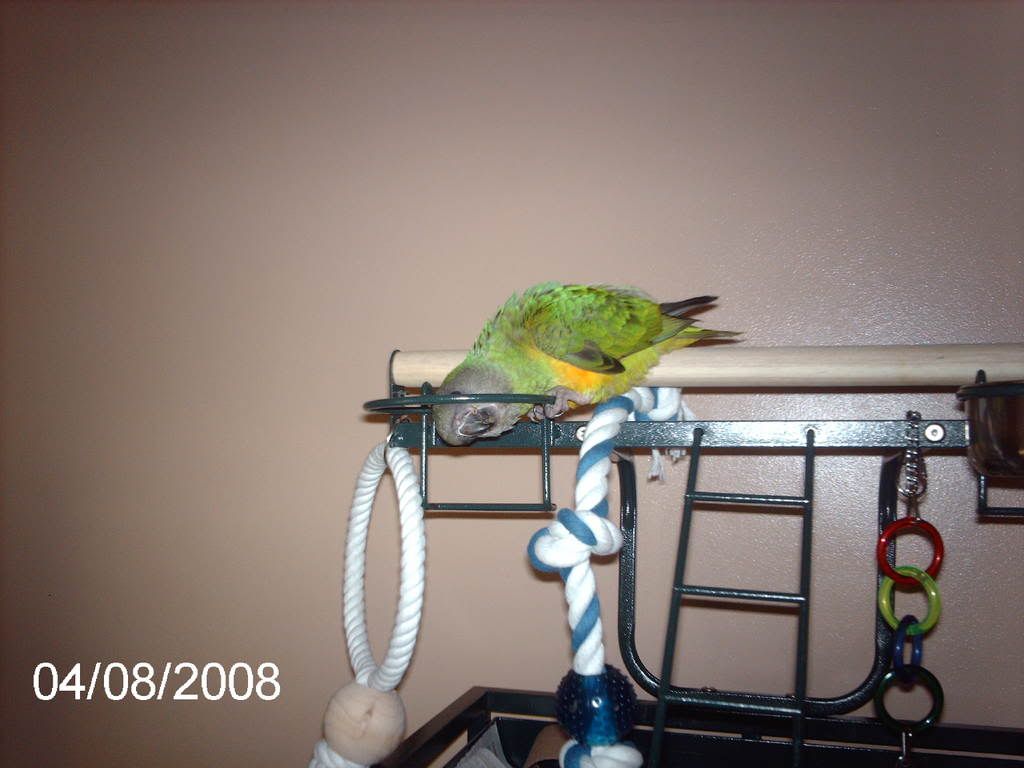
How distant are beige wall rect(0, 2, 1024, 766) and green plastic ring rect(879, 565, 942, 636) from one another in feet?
0.89

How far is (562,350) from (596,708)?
1.46ft

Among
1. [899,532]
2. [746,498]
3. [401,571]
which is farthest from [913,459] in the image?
[401,571]

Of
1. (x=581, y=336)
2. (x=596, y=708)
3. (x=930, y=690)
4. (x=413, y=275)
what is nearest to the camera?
(x=596, y=708)

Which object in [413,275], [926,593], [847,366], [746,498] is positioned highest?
[413,275]

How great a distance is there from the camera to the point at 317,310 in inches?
52.5

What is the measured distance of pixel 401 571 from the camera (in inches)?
32.5

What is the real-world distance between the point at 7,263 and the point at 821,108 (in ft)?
5.84

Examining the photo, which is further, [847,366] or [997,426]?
[847,366]

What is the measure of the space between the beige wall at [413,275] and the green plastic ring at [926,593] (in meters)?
0.27

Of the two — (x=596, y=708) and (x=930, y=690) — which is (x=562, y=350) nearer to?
(x=596, y=708)

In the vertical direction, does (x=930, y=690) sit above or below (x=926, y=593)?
below

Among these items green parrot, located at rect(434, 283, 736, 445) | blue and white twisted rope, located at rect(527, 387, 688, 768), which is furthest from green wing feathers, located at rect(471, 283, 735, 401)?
blue and white twisted rope, located at rect(527, 387, 688, 768)

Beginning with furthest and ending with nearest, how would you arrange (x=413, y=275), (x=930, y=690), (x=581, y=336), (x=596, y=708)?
(x=413, y=275)
(x=581, y=336)
(x=930, y=690)
(x=596, y=708)

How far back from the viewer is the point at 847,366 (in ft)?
2.68
